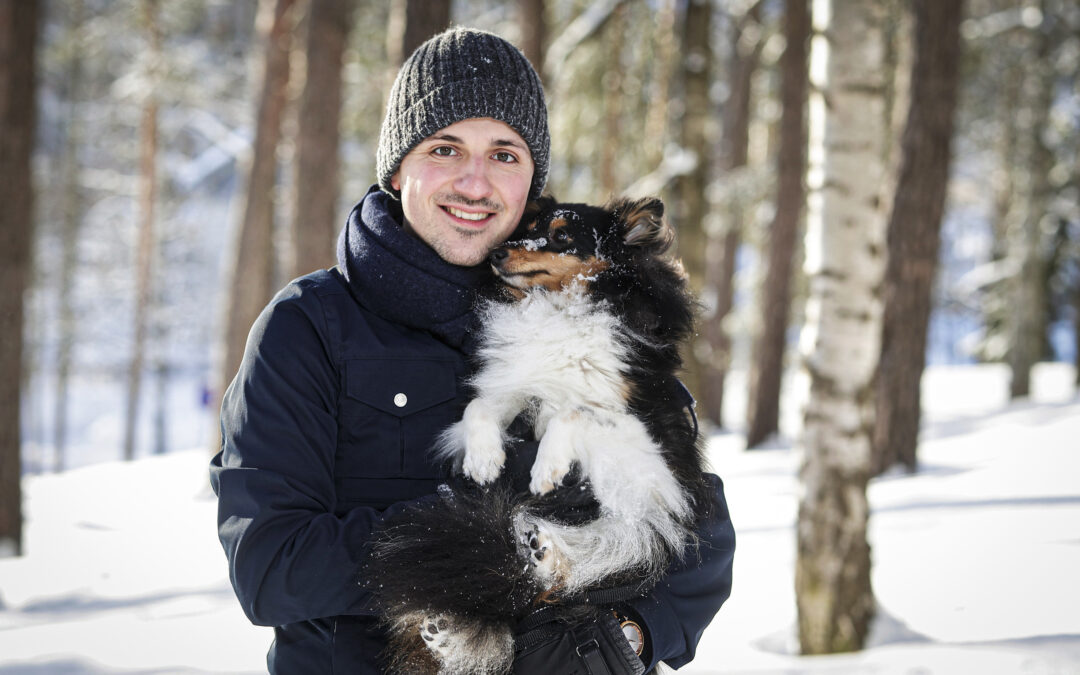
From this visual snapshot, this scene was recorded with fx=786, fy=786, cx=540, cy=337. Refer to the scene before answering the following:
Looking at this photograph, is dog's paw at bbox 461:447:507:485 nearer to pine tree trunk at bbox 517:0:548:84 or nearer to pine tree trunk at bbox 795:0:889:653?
pine tree trunk at bbox 795:0:889:653

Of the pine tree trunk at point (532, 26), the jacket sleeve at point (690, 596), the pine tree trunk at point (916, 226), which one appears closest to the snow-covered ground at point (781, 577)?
the pine tree trunk at point (916, 226)

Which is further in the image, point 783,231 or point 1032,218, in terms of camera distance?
point 1032,218

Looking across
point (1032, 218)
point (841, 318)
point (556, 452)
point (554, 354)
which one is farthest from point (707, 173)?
point (1032, 218)

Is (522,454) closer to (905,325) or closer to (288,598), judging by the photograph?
(288,598)

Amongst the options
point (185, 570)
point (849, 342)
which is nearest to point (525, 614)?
point (849, 342)

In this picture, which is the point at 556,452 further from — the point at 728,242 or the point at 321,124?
the point at 728,242

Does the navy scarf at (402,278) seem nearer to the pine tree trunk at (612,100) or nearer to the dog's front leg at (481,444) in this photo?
the dog's front leg at (481,444)

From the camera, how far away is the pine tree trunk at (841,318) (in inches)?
204

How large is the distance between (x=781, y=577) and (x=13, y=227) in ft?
27.3

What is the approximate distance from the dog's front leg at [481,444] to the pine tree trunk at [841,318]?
3.57 metres

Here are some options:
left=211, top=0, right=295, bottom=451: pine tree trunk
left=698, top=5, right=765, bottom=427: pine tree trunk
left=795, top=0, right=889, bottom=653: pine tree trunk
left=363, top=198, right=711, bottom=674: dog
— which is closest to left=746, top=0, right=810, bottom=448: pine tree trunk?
left=698, top=5, right=765, bottom=427: pine tree trunk

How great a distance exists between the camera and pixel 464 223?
2553mm

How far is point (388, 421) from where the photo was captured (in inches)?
88.2

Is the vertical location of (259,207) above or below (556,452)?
above
